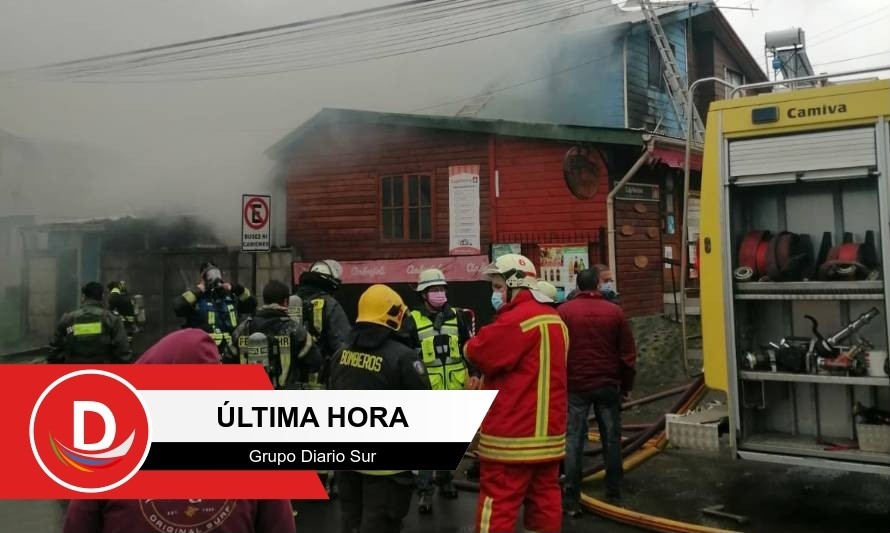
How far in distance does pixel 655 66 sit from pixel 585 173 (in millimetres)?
7370

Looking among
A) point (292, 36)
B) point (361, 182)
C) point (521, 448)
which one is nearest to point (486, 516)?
point (521, 448)

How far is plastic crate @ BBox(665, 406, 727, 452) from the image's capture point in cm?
494

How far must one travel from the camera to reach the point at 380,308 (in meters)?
3.60

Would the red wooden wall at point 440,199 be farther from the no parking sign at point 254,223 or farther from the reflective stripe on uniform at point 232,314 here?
the reflective stripe on uniform at point 232,314

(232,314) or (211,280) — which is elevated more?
(211,280)

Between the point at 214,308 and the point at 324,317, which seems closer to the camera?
the point at 324,317

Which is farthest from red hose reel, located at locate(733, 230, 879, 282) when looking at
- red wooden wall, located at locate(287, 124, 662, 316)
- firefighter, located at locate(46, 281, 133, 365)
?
red wooden wall, located at locate(287, 124, 662, 316)

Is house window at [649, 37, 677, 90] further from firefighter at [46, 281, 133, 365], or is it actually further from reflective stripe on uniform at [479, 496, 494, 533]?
reflective stripe on uniform at [479, 496, 494, 533]

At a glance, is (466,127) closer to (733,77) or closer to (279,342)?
(279,342)

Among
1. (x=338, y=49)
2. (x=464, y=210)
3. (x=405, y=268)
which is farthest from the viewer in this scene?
(x=338, y=49)

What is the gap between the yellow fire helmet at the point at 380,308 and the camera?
11.8 ft

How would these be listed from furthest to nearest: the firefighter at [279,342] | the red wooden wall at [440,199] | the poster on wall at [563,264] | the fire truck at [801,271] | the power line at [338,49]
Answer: the power line at [338,49] → the red wooden wall at [440,199] → the poster on wall at [563,264] → the firefighter at [279,342] → the fire truck at [801,271]

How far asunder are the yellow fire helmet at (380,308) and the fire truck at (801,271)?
96.9 inches

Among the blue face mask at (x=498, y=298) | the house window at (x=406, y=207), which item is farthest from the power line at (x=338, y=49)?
the blue face mask at (x=498, y=298)
